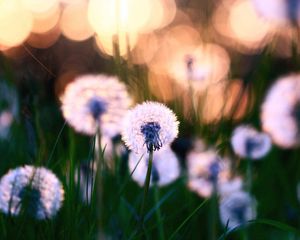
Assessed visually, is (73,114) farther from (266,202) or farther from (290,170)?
(290,170)

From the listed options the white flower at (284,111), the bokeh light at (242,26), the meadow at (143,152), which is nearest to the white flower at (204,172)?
the meadow at (143,152)

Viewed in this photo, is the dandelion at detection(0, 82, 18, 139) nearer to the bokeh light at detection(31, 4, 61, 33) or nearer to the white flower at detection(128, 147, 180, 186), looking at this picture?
the white flower at detection(128, 147, 180, 186)

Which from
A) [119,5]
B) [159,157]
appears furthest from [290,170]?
[119,5]

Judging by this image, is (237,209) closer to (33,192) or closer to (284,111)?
(284,111)

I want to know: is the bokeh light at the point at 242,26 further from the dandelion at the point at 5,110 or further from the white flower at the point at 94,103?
the dandelion at the point at 5,110

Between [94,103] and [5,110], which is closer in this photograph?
[94,103]

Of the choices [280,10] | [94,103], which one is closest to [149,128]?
[94,103]
